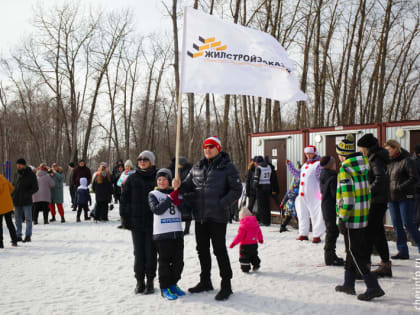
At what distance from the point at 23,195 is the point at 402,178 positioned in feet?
26.0

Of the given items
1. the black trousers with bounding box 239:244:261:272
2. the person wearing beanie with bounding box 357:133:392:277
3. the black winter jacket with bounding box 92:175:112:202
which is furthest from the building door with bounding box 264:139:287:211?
the person wearing beanie with bounding box 357:133:392:277

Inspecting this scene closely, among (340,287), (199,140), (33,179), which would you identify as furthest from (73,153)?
(340,287)

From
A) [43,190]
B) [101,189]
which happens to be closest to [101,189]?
[101,189]

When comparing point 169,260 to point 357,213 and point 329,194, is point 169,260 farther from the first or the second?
point 329,194

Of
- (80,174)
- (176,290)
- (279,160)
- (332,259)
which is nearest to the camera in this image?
(176,290)

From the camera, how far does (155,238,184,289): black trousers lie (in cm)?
454

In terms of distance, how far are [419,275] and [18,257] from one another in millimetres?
6979

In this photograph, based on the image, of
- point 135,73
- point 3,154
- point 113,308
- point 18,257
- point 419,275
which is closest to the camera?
point 113,308

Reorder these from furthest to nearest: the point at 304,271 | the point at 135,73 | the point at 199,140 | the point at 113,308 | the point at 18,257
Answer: the point at 199,140, the point at 135,73, the point at 18,257, the point at 304,271, the point at 113,308

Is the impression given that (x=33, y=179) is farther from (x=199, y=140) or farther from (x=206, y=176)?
(x=199, y=140)

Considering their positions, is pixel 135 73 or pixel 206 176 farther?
pixel 135 73

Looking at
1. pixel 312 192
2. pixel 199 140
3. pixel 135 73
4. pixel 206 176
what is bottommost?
pixel 312 192

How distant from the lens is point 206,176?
4.54m

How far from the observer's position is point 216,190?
4461 millimetres
